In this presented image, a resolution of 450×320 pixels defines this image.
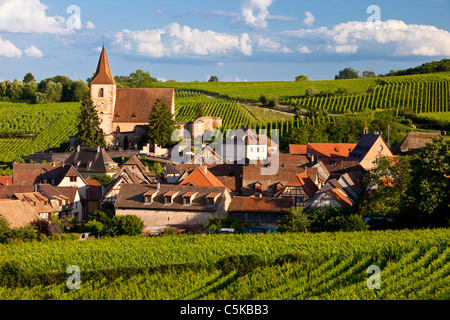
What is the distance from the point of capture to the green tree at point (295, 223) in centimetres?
4000

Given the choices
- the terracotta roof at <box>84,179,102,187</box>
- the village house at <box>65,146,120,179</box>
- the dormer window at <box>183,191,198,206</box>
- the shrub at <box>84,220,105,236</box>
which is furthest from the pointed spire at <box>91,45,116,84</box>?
the shrub at <box>84,220,105,236</box>

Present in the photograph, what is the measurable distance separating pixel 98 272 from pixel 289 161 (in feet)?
137

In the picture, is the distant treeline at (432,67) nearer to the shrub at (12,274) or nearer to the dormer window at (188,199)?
the dormer window at (188,199)

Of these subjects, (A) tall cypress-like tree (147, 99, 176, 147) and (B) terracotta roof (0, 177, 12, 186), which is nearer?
(B) terracotta roof (0, 177, 12, 186)

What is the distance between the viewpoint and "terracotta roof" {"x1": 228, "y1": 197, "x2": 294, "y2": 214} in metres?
45.5

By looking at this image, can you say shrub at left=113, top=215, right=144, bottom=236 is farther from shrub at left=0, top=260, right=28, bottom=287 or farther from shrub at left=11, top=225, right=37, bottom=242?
shrub at left=0, top=260, right=28, bottom=287

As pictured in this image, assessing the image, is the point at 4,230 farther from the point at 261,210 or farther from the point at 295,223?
the point at 295,223

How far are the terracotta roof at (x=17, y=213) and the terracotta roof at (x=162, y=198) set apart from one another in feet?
21.7

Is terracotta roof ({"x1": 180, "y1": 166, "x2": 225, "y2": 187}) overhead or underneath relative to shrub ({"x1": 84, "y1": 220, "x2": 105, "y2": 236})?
overhead

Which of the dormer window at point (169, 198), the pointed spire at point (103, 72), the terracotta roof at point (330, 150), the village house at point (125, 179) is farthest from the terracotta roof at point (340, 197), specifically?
the pointed spire at point (103, 72)

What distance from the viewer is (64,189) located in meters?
53.3

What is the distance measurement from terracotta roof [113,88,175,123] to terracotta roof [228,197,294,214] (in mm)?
36719
